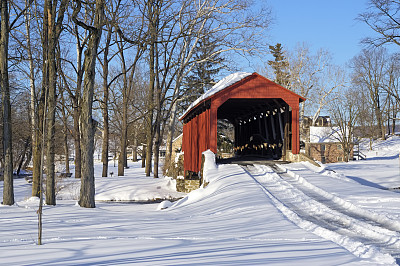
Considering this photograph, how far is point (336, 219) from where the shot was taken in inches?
282

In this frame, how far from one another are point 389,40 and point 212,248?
16.4 metres

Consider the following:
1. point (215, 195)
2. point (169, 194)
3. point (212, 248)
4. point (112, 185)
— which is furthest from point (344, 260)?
point (112, 185)

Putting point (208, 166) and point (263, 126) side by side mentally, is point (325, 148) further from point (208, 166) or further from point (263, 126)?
point (208, 166)

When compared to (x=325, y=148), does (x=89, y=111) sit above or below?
above

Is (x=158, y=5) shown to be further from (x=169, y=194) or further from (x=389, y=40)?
(x=389, y=40)

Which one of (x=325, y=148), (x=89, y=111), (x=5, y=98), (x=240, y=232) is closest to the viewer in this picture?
(x=240, y=232)

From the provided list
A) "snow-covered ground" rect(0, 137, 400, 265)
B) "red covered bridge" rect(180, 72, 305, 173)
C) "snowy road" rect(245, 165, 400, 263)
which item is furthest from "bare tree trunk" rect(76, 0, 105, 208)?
"red covered bridge" rect(180, 72, 305, 173)

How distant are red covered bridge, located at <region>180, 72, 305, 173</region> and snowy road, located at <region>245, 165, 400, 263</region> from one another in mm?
5249

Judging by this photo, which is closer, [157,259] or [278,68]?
[157,259]

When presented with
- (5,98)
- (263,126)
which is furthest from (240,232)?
(263,126)

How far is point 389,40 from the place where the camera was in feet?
58.7

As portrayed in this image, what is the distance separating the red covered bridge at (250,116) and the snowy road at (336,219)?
5249mm

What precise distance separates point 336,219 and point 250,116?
17672mm

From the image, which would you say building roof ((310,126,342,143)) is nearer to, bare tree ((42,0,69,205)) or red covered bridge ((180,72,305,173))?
red covered bridge ((180,72,305,173))
